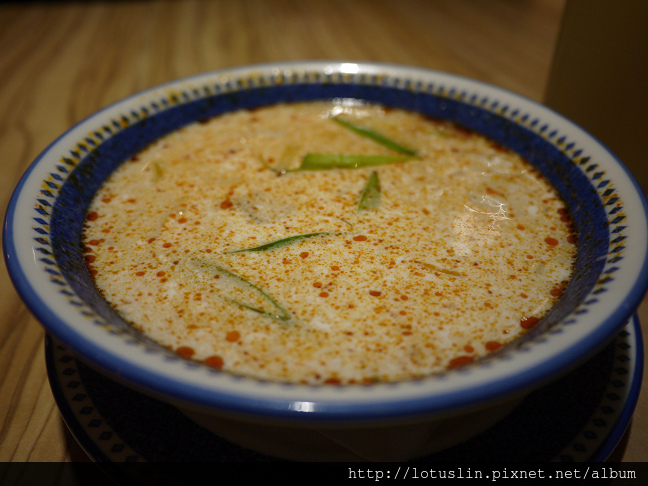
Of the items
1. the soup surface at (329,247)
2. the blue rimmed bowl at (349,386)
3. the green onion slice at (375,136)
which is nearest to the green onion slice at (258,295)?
the soup surface at (329,247)

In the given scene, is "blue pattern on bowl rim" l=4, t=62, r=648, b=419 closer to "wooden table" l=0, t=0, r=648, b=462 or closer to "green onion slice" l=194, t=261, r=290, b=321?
"green onion slice" l=194, t=261, r=290, b=321

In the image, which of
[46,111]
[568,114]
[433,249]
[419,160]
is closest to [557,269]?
[433,249]

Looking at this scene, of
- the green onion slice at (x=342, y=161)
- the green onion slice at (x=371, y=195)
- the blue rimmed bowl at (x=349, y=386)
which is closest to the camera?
the blue rimmed bowl at (x=349, y=386)

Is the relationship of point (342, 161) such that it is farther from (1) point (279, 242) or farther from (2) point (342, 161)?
(1) point (279, 242)

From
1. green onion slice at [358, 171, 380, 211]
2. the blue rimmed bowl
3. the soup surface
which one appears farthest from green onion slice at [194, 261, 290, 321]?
green onion slice at [358, 171, 380, 211]

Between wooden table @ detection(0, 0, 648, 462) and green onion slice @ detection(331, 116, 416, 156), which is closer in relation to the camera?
green onion slice @ detection(331, 116, 416, 156)

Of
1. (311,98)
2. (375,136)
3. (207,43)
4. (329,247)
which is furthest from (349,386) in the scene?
(207,43)

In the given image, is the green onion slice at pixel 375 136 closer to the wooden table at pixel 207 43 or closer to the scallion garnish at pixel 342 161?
the scallion garnish at pixel 342 161
